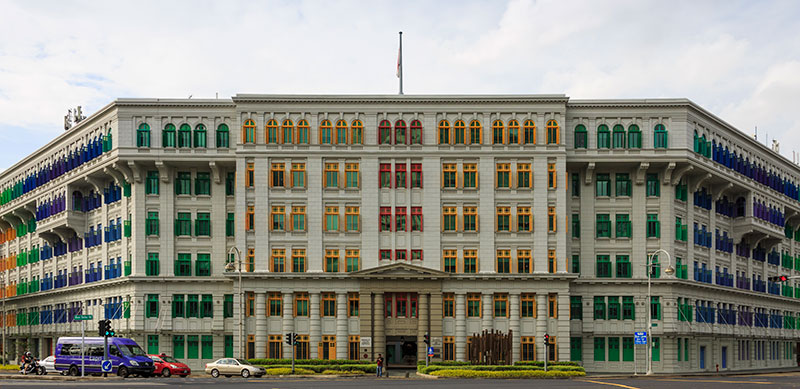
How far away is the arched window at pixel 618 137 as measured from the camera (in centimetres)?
8888

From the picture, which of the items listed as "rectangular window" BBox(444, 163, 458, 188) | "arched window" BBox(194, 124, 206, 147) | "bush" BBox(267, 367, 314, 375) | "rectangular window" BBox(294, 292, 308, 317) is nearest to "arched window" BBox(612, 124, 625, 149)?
"rectangular window" BBox(444, 163, 458, 188)

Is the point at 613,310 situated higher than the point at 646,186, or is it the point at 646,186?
the point at 646,186

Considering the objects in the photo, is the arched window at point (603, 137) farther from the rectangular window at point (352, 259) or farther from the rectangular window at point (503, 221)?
the rectangular window at point (352, 259)

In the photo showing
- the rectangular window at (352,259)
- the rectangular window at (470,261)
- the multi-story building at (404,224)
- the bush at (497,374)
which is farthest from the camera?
the rectangular window at (352,259)

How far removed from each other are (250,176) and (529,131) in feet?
76.5

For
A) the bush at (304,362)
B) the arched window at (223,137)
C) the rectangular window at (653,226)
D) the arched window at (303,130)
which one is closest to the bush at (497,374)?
the bush at (304,362)

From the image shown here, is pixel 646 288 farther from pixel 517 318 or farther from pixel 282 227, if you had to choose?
pixel 282 227

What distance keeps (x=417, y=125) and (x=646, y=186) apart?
20224mm

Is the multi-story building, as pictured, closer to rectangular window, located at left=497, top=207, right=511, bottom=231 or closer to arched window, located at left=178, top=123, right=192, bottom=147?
arched window, located at left=178, top=123, right=192, bottom=147

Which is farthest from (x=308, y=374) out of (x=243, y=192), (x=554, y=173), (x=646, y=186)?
(x=646, y=186)

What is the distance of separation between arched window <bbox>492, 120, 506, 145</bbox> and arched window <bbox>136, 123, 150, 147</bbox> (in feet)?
94.4

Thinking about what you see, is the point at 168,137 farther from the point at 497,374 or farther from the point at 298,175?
the point at 497,374

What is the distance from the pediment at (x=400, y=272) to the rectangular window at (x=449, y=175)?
285 inches

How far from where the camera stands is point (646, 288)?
89.4 m
